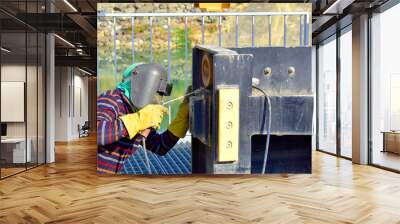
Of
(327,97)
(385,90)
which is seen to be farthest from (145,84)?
(327,97)

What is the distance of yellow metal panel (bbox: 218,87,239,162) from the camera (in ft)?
7.55

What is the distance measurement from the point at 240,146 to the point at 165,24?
2.67 m

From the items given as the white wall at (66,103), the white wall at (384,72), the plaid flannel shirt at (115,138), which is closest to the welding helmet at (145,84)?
the plaid flannel shirt at (115,138)

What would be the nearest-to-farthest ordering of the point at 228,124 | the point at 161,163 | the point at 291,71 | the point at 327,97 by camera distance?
the point at 228,124
the point at 291,71
the point at 161,163
the point at 327,97

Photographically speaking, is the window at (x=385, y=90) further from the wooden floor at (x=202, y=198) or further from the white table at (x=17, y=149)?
the white table at (x=17, y=149)

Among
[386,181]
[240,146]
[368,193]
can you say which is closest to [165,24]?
[240,146]

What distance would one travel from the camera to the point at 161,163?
506 cm

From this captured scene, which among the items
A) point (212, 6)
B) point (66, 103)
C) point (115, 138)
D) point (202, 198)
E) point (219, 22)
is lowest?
point (202, 198)

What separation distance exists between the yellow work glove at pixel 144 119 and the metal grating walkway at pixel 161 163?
0.32m

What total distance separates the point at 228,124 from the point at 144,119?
2449 mm

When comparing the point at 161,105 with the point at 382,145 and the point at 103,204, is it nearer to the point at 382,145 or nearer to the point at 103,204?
the point at 103,204

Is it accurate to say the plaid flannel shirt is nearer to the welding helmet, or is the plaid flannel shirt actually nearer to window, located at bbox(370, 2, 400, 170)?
the welding helmet

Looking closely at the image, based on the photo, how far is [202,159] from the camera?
4.40m

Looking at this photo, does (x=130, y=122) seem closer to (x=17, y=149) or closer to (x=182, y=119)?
(x=182, y=119)
